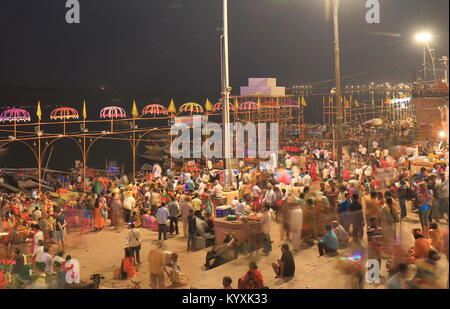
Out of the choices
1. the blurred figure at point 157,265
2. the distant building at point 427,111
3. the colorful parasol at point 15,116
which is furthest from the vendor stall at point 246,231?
the distant building at point 427,111

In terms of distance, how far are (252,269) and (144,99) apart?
17658cm

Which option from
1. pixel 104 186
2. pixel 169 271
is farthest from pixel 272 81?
pixel 169 271

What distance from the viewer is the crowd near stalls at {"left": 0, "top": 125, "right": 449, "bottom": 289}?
819 centimetres

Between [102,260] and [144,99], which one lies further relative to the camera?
[144,99]

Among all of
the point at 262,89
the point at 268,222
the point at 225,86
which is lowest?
the point at 268,222

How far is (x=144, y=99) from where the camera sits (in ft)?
587

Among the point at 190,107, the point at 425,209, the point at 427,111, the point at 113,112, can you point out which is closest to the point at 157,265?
the point at 425,209

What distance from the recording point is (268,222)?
10.4m

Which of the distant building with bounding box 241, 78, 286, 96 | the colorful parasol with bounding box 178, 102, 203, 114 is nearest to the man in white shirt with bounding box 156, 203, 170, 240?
the colorful parasol with bounding box 178, 102, 203, 114

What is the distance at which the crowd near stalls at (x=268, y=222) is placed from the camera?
819 centimetres

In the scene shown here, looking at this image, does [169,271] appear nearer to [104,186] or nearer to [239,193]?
[239,193]

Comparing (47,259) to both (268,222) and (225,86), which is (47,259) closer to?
(268,222)

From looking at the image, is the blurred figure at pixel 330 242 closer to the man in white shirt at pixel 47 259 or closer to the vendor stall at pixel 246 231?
the vendor stall at pixel 246 231

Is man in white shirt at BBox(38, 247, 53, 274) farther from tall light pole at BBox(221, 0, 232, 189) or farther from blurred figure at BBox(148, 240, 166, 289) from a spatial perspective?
tall light pole at BBox(221, 0, 232, 189)
